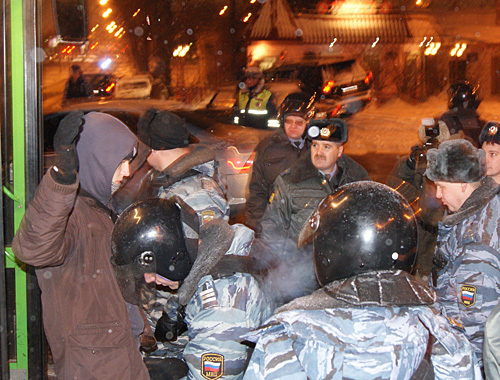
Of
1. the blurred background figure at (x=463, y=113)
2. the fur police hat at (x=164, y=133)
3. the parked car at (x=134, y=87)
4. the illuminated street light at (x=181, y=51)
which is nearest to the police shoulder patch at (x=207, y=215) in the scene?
the fur police hat at (x=164, y=133)

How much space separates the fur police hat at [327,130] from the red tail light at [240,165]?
2.77 meters

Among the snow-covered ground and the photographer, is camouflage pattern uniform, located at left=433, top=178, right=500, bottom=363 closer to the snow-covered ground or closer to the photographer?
the photographer

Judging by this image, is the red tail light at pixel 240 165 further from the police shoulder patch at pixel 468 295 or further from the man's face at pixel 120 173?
the police shoulder patch at pixel 468 295

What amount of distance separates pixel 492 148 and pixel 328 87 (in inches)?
489

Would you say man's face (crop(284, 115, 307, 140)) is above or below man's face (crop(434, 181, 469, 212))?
below

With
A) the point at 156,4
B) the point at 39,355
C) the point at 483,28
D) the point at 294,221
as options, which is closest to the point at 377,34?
the point at 483,28

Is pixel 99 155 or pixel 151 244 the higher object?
pixel 99 155

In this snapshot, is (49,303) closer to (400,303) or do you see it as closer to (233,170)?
(400,303)

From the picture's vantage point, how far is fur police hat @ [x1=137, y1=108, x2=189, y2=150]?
3945 millimetres

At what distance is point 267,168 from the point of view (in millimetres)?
5535

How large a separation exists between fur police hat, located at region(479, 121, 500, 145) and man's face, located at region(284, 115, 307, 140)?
1.64 metres

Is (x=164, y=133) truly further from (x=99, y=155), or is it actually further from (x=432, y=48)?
(x=432, y=48)

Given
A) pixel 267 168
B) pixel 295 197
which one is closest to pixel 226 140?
pixel 267 168

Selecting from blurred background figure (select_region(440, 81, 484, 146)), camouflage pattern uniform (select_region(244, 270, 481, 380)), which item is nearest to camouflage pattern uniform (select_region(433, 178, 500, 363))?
camouflage pattern uniform (select_region(244, 270, 481, 380))
